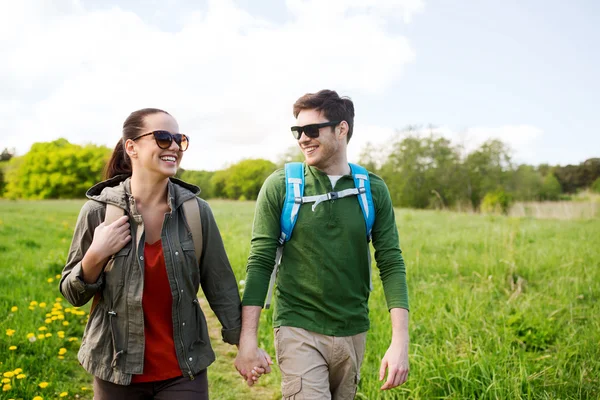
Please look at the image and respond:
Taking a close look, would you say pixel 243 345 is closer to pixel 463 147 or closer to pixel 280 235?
pixel 280 235

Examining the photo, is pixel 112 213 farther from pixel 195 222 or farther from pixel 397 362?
pixel 397 362

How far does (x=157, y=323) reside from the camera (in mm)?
2379

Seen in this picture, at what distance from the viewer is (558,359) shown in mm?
4113

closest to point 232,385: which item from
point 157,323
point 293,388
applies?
point 293,388

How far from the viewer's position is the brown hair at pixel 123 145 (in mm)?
2480

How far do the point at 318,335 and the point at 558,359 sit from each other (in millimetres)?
2706

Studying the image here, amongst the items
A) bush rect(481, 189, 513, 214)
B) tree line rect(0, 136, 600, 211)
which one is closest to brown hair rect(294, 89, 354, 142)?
bush rect(481, 189, 513, 214)

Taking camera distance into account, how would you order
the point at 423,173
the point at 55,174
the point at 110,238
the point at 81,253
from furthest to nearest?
→ 1. the point at 55,174
2. the point at 423,173
3. the point at 81,253
4. the point at 110,238

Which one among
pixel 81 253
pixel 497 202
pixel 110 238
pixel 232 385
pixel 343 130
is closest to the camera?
pixel 110 238

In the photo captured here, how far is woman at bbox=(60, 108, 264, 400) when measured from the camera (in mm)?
2289

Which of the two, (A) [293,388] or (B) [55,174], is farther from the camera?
(B) [55,174]

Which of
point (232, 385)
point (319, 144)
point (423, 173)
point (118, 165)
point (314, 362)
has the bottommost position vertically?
point (232, 385)

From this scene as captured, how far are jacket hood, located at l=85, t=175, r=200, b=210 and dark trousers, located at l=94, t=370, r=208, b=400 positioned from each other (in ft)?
2.90

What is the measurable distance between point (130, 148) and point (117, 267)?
640mm
